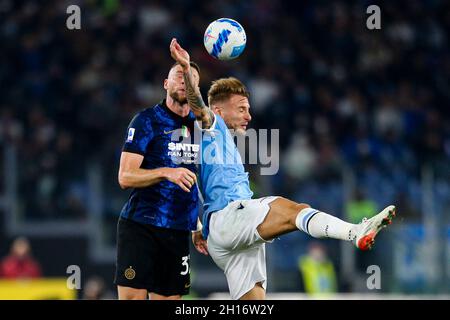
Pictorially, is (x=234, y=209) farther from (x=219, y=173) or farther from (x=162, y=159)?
(x=162, y=159)

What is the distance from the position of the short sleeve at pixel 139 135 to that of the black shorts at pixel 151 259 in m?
0.62

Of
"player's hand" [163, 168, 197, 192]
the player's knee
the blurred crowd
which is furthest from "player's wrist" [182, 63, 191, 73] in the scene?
the blurred crowd

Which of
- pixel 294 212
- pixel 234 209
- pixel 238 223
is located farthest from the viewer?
pixel 234 209

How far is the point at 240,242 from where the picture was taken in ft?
23.4

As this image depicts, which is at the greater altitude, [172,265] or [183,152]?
[183,152]

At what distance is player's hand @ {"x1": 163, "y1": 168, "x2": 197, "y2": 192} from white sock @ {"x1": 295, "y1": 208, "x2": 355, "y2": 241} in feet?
2.80

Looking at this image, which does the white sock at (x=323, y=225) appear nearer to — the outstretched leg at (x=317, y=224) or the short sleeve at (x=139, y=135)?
the outstretched leg at (x=317, y=224)

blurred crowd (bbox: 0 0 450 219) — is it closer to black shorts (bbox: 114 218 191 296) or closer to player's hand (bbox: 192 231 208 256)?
player's hand (bbox: 192 231 208 256)

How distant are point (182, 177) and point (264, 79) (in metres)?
10.0

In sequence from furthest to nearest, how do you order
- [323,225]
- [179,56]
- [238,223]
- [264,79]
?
[264,79]
[238,223]
[179,56]
[323,225]

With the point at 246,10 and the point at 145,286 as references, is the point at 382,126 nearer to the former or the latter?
the point at 246,10

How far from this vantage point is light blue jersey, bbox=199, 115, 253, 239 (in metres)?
7.35

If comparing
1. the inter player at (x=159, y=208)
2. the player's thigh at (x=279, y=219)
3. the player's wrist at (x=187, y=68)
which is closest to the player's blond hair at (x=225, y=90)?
the inter player at (x=159, y=208)

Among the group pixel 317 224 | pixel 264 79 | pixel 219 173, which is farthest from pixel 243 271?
pixel 264 79
